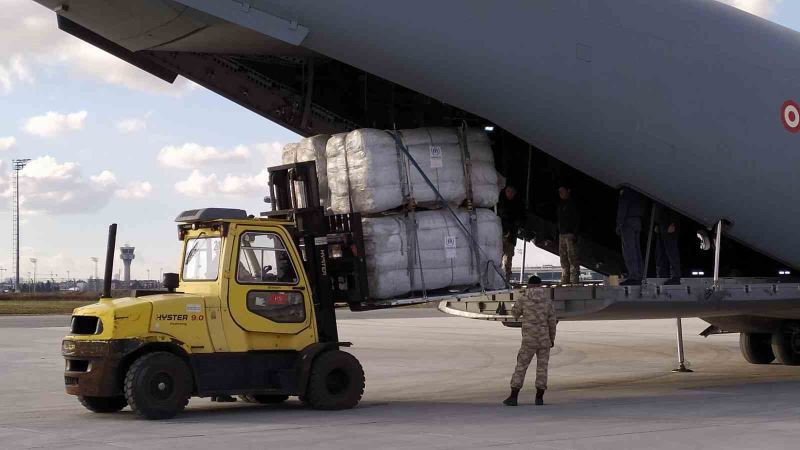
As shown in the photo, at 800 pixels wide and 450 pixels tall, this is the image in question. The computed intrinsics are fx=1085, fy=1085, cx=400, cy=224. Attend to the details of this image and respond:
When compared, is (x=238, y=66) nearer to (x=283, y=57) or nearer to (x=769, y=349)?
(x=283, y=57)

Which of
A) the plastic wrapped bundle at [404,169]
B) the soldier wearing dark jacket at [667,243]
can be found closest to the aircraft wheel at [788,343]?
the soldier wearing dark jacket at [667,243]

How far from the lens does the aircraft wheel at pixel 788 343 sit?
21.3 metres

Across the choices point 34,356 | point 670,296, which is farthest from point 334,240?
point 34,356

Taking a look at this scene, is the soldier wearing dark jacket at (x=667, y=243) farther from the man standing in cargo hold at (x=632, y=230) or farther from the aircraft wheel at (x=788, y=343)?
the aircraft wheel at (x=788, y=343)

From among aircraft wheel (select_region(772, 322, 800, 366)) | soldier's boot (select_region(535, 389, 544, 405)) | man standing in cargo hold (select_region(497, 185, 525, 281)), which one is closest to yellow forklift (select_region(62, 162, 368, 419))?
soldier's boot (select_region(535, 389, 544, 405))

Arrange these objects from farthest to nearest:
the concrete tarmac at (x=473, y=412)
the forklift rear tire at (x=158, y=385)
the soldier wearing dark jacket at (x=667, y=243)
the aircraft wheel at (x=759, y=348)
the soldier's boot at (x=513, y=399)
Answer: the aircraft wheel at (x=759, y=348) → the soldier wearing dark jacket at (x=667, y=243) → the soldier's boot at (x=513, y=399) → the forklift rear tire at (x=158, y=385) → the concrete tarmac at (x=473, y=412)

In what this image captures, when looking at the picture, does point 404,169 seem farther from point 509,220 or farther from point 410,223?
point 509,220

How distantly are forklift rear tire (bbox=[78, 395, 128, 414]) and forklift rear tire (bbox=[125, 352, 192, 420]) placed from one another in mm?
1052

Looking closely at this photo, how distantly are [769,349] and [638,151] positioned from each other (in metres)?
8.80

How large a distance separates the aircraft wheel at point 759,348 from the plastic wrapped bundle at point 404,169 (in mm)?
9918

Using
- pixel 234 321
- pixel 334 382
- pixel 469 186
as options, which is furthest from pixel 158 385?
pixel 469 186

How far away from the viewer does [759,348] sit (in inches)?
881

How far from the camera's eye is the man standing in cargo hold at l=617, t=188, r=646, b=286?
52.7ft

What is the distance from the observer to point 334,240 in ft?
47.2
